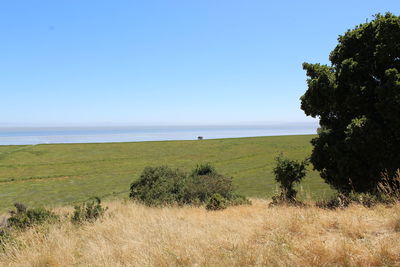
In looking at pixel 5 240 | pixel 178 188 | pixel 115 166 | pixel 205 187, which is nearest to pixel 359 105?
pixel 205 187

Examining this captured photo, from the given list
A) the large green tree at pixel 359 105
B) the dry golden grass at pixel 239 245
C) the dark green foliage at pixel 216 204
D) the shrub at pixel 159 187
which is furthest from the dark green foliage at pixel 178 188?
the dry golden grass at pixel 239 245

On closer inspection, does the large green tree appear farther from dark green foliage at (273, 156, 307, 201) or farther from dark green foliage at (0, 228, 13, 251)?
dark green foliage at (0, 228, 13, 251)

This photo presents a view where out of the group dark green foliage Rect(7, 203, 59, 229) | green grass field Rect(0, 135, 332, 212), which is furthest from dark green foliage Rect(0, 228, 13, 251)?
green grass field Rect(0, 135, 332, 212)

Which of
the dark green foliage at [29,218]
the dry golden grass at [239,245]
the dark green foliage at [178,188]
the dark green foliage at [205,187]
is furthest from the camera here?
the dark green foliage at [205,187]

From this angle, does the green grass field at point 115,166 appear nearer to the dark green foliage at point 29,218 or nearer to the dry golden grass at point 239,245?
the dry golden grass at point 239,245

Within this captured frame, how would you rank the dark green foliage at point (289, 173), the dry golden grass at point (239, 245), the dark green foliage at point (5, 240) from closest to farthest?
the dry golden grass at point (239, 245), the dark green foliage at point (5, 240), the dark green foliage at point (289, 173)

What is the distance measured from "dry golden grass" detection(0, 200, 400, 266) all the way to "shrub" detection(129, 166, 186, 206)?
1168 centimetres

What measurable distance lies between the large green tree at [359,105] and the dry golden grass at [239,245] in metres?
7.03

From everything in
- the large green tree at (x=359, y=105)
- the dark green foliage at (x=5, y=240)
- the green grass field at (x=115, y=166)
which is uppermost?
the large green tree at (x=359, y=105)

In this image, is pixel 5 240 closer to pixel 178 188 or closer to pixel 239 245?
pixel 239 245

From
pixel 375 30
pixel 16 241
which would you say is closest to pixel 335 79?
pixel 375 30

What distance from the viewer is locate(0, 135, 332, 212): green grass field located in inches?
1193

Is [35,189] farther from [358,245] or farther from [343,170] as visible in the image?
[358,245]

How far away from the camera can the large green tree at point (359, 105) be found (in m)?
13.7
